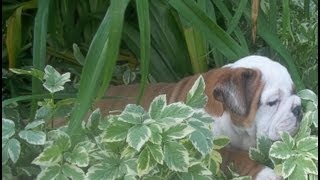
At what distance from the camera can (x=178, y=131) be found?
126 centimetres

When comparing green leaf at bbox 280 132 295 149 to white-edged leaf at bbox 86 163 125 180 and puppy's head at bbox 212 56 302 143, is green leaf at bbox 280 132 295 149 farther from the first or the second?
white-edged leaf at bbox 86 163 125 180

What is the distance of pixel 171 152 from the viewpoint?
1247 mm

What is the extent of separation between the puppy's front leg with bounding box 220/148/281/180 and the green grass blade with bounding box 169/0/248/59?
20cm

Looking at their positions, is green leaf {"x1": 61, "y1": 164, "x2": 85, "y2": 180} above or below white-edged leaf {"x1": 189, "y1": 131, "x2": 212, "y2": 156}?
below

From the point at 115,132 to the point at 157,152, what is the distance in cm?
8

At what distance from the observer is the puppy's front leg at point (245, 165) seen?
1.34 metres

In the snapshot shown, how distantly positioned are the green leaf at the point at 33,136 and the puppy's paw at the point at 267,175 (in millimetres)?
392

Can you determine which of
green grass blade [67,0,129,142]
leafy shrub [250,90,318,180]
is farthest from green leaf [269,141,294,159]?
green grass blade [67,0,129,142]

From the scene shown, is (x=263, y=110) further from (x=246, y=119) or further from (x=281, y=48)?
(x=281, y=48)

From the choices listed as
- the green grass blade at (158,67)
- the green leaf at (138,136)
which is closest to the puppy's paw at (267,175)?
the green leaf at (138,136)

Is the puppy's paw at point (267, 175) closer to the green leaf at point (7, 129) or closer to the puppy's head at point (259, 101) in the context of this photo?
the puppy's head at point (259, 101)

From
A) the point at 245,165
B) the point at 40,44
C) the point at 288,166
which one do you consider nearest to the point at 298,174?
the point at 288,166

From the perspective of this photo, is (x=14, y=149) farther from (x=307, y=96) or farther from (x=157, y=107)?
(x=307, y=96)

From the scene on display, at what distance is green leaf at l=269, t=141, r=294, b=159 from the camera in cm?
129
